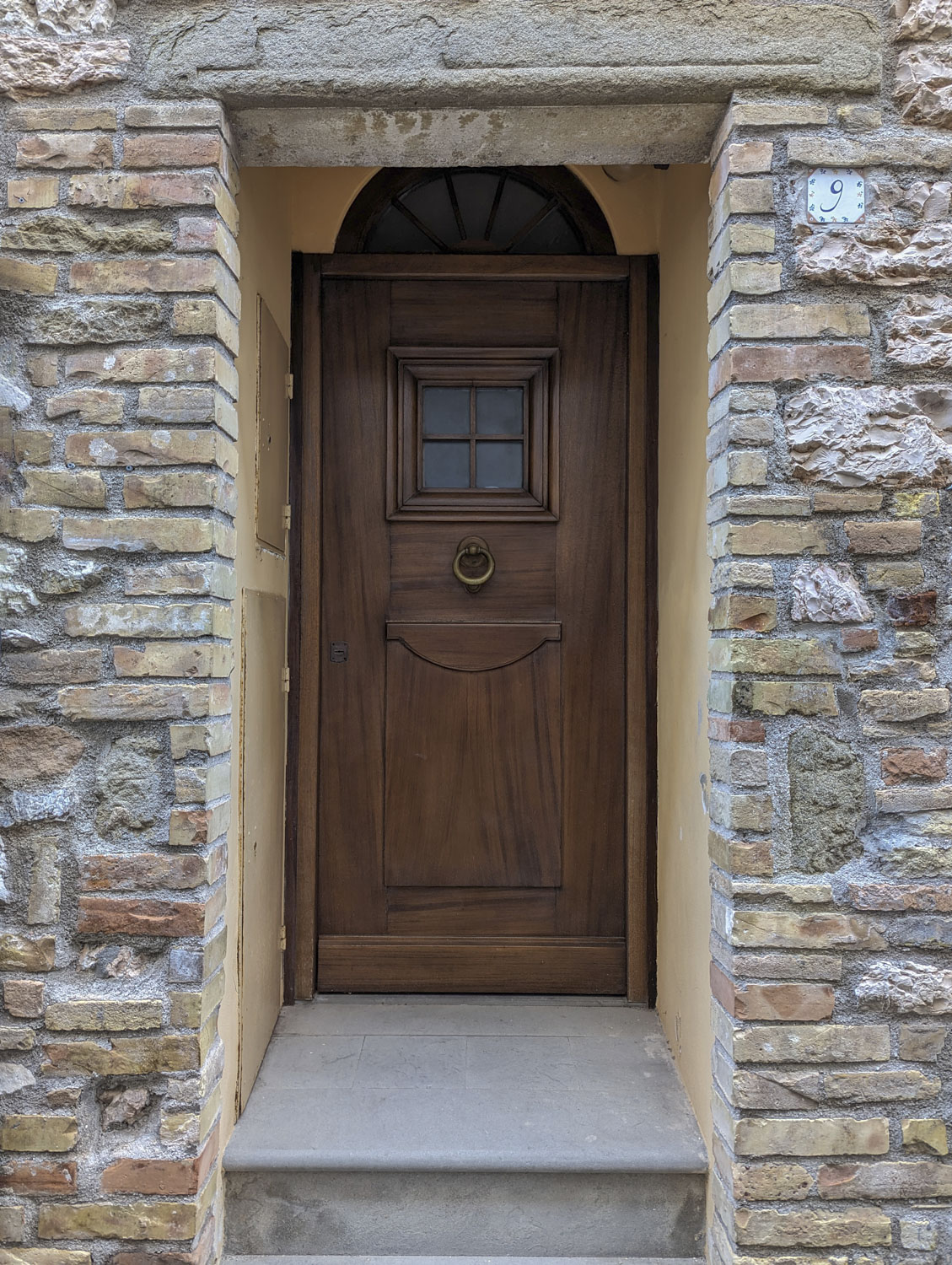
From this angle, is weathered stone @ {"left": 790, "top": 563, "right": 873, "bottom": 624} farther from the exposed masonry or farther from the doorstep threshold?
the doorstep threshold

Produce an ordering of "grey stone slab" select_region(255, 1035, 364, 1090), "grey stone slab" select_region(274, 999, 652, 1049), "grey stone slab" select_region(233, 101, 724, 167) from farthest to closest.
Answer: "grey stone slab" select_region(274, 999, 652, 1049)
"grey stone slab" select_region(255, 1035, 364, 1090)
"grey stone slab" select_region(233, 101, 724, 167)

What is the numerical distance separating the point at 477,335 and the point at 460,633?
89 cm

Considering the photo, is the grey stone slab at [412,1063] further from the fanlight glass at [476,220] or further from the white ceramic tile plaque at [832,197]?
the fanlight glass at [476,220]

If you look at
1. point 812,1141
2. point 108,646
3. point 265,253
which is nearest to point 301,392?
point 265,253

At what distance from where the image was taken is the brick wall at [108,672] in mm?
1644

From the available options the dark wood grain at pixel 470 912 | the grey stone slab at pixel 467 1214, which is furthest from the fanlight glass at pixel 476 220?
the grey stone slab at pixel 467 1214

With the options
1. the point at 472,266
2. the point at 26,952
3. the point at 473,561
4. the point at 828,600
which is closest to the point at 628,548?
the point at 473,561

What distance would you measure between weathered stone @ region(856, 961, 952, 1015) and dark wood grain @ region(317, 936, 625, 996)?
42.7 inches

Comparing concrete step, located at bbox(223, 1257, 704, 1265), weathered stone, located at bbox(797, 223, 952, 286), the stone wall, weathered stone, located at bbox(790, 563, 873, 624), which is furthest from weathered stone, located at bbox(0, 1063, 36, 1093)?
weathered stone, located at bbox(797, 223, 952, 286)

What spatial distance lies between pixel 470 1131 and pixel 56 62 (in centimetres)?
232

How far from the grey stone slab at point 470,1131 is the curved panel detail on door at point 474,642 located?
44.6 inches

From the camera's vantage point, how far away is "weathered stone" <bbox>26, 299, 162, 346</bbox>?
66.2 inches

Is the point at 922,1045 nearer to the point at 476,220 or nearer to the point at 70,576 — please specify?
the point at 70,576

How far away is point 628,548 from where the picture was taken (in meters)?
2.68
